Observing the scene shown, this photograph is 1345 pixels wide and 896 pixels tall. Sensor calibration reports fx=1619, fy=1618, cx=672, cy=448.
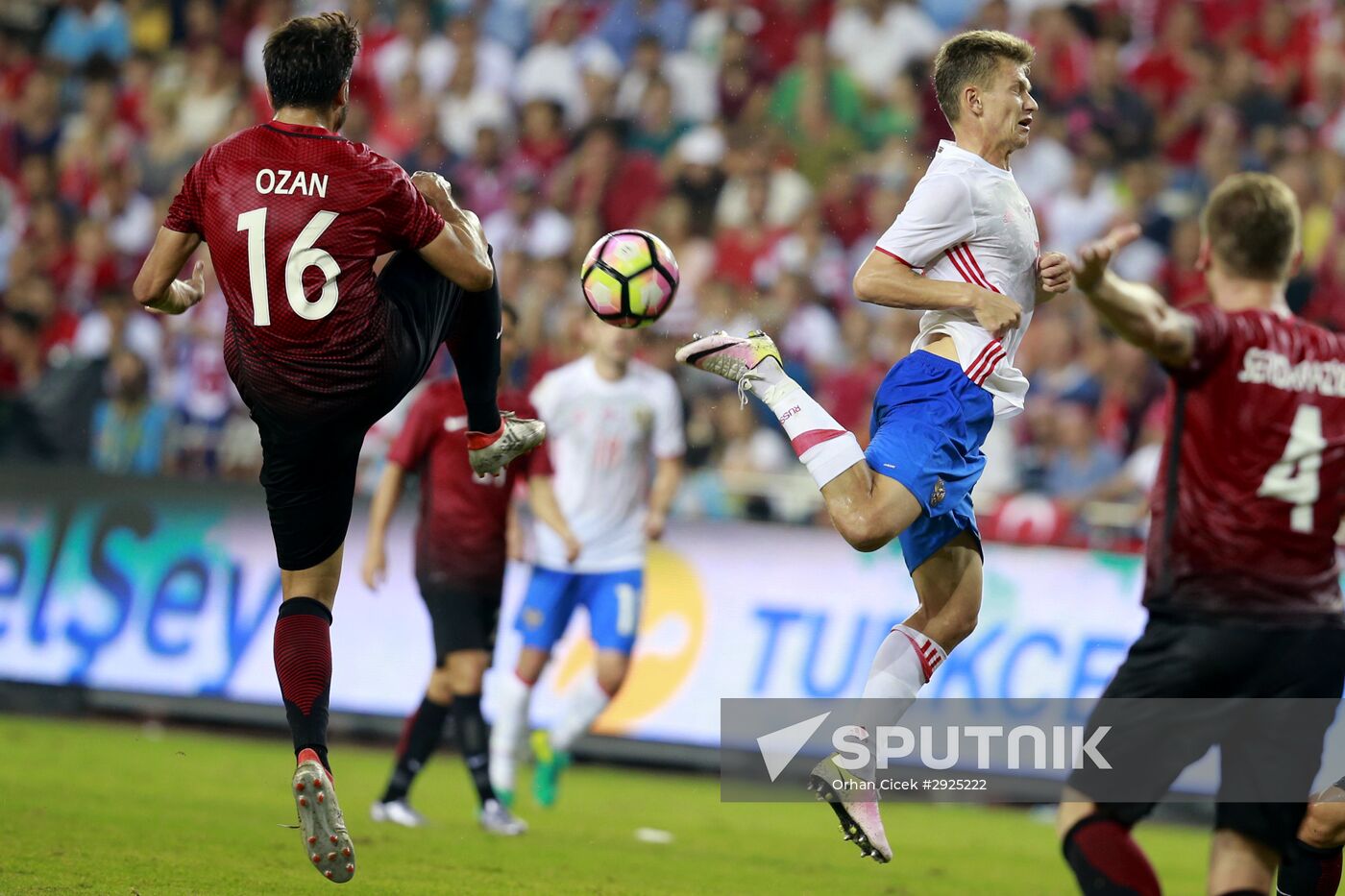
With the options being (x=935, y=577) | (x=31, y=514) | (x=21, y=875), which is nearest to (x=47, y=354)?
(x=31, y=514)

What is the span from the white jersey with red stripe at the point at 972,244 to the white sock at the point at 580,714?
401 cm

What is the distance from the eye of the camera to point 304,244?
5.16 metres

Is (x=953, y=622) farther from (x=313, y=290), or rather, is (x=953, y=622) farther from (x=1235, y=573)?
(x=313, y=290)

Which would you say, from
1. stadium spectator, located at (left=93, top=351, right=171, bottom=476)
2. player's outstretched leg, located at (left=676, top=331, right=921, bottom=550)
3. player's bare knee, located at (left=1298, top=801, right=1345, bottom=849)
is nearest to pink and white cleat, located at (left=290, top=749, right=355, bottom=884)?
player's outstretched leg, located at (left=676, top=331, right=921, bottom=550)

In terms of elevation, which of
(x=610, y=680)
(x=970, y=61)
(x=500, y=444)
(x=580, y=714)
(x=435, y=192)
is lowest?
(x=580, y=714)

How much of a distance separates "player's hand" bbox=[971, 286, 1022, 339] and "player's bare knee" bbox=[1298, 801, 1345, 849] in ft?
5.77

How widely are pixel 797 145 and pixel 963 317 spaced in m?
8.47

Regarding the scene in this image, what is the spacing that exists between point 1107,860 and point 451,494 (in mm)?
4887

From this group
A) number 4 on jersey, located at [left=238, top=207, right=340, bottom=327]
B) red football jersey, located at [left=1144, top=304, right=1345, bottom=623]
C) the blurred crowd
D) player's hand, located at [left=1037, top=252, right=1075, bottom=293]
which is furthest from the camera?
the blurred crowd

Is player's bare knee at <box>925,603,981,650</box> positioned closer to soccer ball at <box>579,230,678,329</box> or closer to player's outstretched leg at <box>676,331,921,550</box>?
player's outstretched leg at <box>676,331,921,550</box>

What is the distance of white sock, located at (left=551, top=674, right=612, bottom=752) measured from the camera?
352 inches

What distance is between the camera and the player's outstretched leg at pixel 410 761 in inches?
322

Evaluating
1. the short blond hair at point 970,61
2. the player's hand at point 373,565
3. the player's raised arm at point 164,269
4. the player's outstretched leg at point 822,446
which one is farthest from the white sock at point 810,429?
the player's hand at point 373,565

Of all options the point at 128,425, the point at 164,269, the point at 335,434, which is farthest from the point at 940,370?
the point at 128,425
